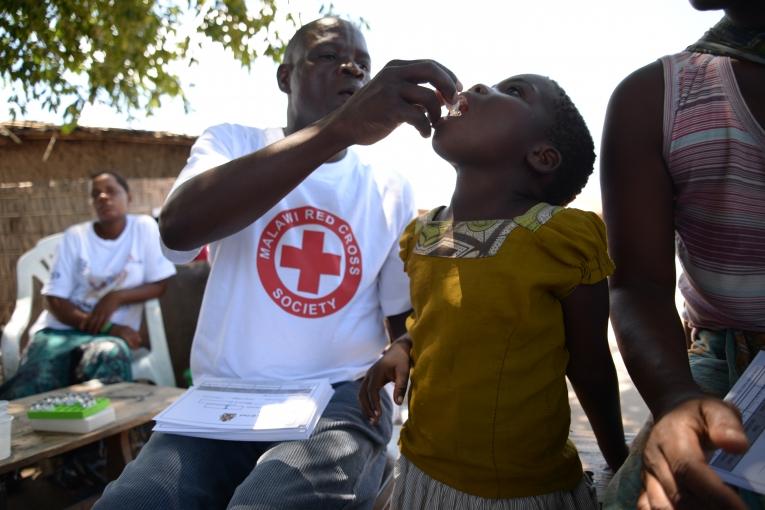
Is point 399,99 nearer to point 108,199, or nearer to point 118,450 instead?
point 118,450

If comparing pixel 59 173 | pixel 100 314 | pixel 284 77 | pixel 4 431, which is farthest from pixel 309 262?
pixel 59 173

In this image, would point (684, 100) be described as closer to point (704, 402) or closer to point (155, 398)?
point (704, 402)

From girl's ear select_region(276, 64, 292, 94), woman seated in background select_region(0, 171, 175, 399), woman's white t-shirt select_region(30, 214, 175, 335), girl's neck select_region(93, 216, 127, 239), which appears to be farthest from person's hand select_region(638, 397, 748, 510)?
girl's neck select_region(93, 216, 127, 239)

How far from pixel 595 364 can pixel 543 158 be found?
Answer: 0.46 metres

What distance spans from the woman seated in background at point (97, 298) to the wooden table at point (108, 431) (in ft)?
1.23

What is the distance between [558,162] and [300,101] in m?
0.97

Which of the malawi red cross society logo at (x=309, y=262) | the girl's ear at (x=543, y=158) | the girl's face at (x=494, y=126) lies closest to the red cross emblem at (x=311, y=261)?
the malawi red cross society logo at (x=309, y=262)

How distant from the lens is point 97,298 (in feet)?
12.9

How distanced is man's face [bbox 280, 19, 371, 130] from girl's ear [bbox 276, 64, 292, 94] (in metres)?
0.08

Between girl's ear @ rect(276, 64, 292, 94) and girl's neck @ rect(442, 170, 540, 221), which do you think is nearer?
girl's neck @ rect(442, 170, 540, 221)

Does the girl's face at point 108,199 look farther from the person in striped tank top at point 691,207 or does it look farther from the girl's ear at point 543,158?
the person in striped tank top at point 691,207

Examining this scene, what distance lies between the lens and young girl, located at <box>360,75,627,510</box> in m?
1.18

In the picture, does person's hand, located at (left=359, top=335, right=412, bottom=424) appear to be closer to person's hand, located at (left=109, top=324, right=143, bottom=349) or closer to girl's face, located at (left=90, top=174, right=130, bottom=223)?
person's hand, located at (left=109, top=324, right=143, bottom=349)

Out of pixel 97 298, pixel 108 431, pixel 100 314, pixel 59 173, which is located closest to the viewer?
pixel 108 431
